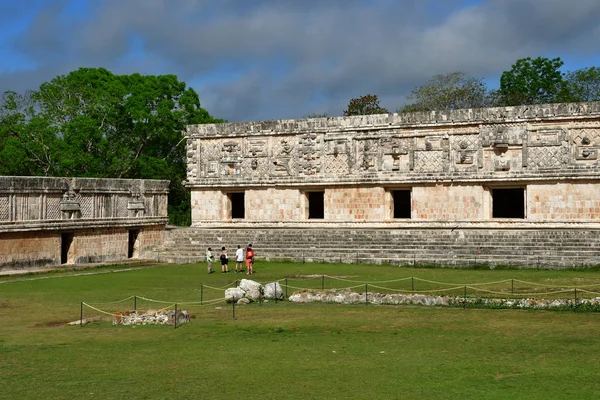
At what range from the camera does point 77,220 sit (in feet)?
77.5

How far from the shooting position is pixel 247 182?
91.2 ft

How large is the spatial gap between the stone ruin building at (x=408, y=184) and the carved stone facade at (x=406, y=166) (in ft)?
0.12

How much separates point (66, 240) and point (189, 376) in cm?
1596

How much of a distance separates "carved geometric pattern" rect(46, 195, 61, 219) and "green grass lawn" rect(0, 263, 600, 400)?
6879 mm

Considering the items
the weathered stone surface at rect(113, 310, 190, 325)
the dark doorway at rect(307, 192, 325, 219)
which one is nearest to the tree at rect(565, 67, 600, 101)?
the dark doorway at rect(307, 192, 325, 219)

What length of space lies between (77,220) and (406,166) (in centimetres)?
1071

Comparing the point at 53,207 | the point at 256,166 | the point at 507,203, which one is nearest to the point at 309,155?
the point at 256,166

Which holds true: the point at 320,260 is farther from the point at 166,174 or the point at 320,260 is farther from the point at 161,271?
the point at 166,174

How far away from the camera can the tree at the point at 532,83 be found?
145 ft

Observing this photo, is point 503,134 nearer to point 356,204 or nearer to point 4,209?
point 356,204

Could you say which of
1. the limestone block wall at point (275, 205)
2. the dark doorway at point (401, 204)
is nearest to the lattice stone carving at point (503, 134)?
the limestone block wall at point (275, 205)

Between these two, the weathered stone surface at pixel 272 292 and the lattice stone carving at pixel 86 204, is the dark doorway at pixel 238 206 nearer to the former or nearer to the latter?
the lattice stone carving at pixel 86 204

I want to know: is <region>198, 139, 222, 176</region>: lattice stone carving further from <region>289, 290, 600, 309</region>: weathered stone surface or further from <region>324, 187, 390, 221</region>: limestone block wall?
<region>289, 290, 600, 309</region>: weathered stone surface

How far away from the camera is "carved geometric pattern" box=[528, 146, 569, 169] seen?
23766 mm
